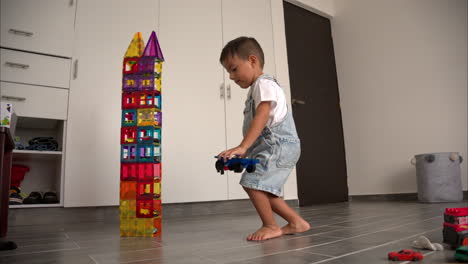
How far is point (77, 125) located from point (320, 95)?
2.46 m

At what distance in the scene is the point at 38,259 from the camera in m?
0.98

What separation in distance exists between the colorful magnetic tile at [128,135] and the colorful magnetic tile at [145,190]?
Result: 197mm

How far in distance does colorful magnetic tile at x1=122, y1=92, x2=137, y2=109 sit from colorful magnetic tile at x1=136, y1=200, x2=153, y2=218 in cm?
42

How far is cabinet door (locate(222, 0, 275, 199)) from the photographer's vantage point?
8.75 ft

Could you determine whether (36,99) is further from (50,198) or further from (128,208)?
(128,208)

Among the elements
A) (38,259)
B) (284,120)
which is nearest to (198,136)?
(284,120)

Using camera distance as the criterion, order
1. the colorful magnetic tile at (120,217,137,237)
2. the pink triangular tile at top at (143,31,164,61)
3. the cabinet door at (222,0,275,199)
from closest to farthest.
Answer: the colorful magnetic tile at (120,217,137,237) < the pink triangular tile at top at (143,31,164,61) < the cabinet door at (222,0,275,199)

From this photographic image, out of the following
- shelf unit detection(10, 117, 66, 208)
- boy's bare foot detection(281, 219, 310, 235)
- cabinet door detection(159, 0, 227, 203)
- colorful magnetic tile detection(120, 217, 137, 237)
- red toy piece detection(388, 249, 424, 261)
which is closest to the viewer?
red toy piece detection(388, 249, 424, 261)

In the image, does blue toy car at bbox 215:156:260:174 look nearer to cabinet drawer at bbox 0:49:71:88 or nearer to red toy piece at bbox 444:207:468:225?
red toy piece at bbox 444:207:468:225

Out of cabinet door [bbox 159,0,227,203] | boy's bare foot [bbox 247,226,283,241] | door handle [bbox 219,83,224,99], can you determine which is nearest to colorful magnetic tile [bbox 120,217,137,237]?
boy's bare foot [bbox 247,226,283,241]

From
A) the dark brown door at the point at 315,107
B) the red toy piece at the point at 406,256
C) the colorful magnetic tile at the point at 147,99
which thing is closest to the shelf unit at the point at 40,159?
the colorful magnetic tile at the point at 147,99

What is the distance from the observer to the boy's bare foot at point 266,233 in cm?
122

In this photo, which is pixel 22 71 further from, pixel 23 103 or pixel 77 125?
pixel 77 125

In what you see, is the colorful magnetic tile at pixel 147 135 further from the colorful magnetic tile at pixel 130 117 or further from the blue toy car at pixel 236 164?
the blue toy car at pixel 236 164
